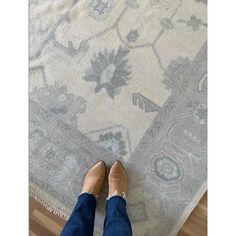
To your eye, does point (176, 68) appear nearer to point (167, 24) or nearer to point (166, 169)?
point (167, 24)

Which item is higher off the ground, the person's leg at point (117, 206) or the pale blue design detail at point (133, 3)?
the pale blue design detail at point (133, 3)

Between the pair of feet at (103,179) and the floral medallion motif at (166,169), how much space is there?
12 centimetres

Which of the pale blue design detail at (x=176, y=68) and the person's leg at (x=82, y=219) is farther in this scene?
the pale blue design detail at (x=176, y=68)

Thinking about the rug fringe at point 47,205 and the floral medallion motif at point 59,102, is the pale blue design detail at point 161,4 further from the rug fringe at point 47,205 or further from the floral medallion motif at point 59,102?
the rug fringe at point 47,205

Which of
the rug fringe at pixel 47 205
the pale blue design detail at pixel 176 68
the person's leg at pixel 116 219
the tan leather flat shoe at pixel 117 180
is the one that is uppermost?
the pale blue design detail at pixel 176 68

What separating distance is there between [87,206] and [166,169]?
1.00ft

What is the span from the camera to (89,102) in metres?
1.16

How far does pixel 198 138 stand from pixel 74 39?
568 mm

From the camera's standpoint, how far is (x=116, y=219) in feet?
3.16

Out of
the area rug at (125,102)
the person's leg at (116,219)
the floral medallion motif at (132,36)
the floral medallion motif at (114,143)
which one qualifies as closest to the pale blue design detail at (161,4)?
the area rug at (125,102)

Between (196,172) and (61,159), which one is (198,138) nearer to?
(196,172)

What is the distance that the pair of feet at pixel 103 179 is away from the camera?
1.11 m

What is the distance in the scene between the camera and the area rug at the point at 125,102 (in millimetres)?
1124
